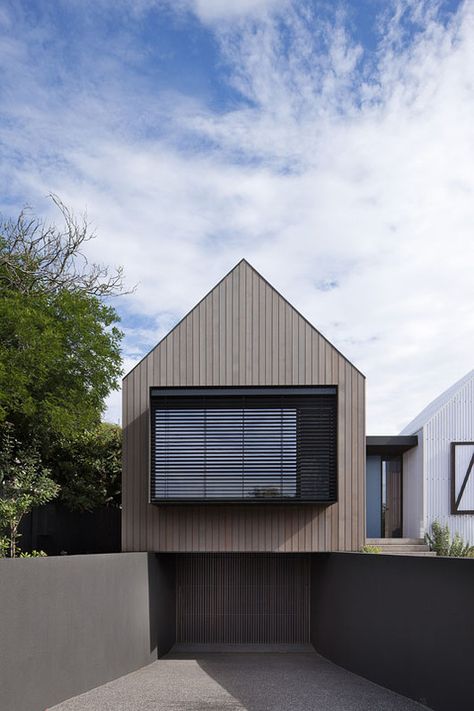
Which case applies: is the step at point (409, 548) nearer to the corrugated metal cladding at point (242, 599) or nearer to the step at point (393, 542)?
the step at point (393, 542)

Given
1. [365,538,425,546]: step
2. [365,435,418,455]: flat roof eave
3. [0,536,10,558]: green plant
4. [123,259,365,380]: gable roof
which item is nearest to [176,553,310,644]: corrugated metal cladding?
[365,538,425,546]: step

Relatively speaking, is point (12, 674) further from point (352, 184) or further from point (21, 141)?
point (21, 141)

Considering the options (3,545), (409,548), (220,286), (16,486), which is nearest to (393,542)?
(409,548)

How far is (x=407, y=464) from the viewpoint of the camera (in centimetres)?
1670

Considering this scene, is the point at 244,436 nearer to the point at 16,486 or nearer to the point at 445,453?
the point at 16,486

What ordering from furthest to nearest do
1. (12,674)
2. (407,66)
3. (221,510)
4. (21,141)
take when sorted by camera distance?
(21,141), (221,510), (407,66), (12,674)

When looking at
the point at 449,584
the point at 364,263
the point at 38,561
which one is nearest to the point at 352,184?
the point at 364,263

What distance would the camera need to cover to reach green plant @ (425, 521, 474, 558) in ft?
42.1

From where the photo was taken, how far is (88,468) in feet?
55.6

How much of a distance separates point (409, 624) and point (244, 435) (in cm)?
498

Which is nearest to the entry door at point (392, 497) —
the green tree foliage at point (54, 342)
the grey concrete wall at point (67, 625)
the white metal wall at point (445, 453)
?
the white metal wall at point (445, 453)

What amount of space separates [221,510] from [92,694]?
4851 mm

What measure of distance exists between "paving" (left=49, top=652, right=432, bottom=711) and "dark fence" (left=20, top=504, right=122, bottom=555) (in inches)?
167

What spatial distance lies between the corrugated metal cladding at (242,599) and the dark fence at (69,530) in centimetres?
269
